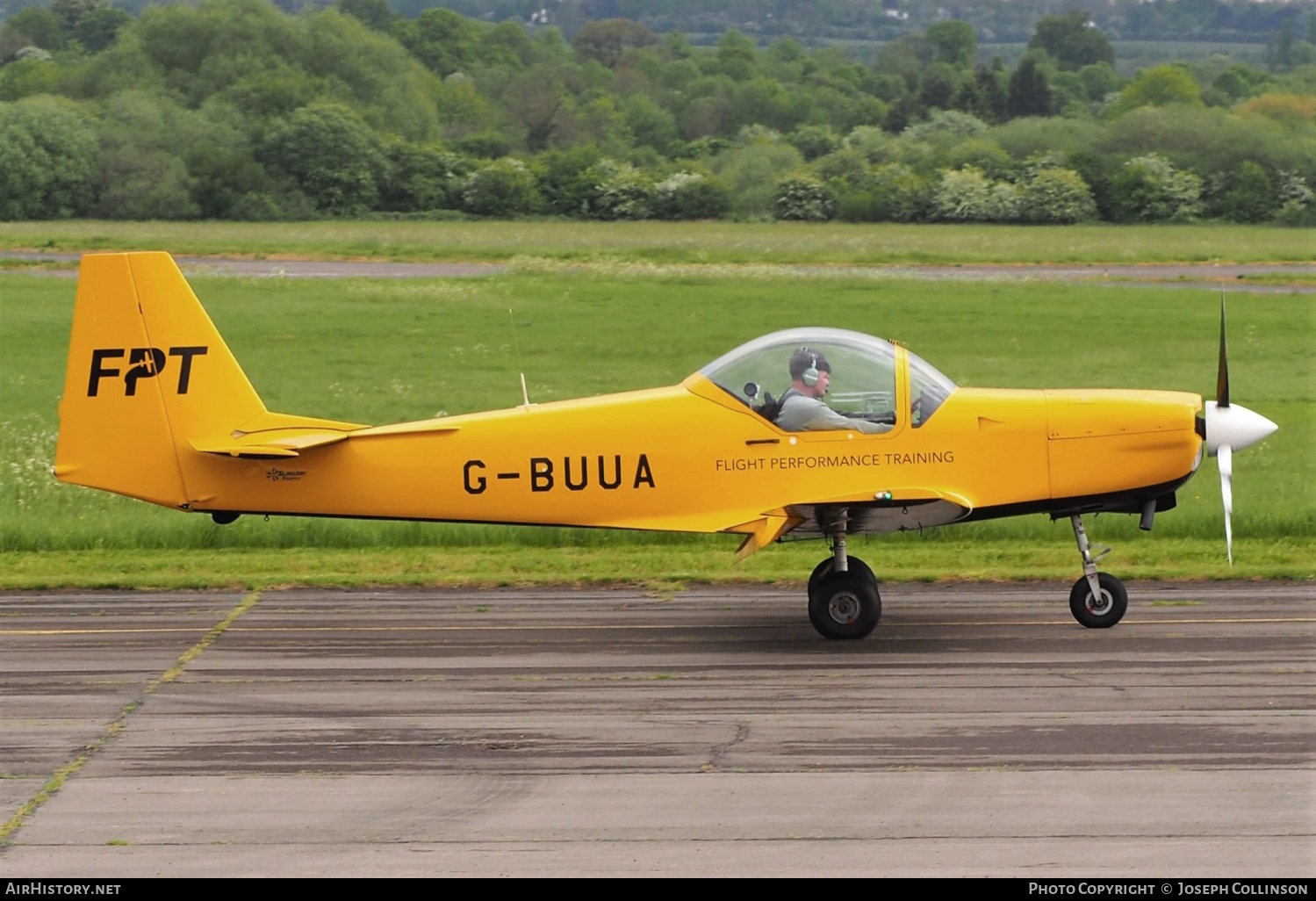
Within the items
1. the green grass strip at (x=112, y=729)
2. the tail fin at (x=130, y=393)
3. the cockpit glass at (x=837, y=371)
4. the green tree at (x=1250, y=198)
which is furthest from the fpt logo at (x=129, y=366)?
the green tree at (x=1250, y=198)

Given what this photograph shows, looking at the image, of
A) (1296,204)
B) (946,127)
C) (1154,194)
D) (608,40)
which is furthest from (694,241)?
(608,40)

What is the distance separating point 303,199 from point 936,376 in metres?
43.7

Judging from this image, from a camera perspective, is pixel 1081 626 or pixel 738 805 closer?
pixel 738 805

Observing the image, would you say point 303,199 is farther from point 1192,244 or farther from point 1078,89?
point 1078,89

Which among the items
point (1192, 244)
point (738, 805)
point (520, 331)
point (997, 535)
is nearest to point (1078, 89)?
point (1192, 244)

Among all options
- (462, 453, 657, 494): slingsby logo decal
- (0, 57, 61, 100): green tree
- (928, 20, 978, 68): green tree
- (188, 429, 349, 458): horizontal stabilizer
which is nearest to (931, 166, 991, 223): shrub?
(0, 57, 61, 100): green tree

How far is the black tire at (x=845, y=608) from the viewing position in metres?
11.8

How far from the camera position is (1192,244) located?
46000 millimetres

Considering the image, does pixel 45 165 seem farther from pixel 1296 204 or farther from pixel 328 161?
pixel 1296 204

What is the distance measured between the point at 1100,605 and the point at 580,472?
3.81 meters

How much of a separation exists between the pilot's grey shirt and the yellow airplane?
0.01 m

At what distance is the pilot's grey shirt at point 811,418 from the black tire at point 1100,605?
188 cm

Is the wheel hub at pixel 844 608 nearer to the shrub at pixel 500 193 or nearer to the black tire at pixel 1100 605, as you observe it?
the black tire at pixel 1100 605

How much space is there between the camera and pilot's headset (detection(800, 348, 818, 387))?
1159 cm
